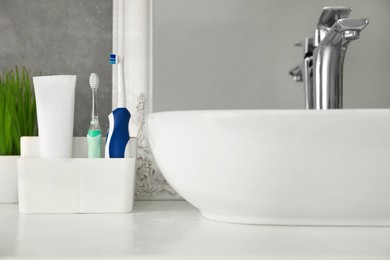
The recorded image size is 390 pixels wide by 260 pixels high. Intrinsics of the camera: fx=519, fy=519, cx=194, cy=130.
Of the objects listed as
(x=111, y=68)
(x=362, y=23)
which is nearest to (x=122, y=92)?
(x=111, y=68)

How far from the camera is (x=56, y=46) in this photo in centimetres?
112

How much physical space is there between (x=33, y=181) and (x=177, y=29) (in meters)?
0.43

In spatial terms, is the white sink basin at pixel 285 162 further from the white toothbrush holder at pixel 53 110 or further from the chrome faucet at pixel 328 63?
the chrome faucet at pixel 328 63

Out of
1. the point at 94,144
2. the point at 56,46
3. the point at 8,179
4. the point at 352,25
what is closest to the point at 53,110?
the point at 94,144

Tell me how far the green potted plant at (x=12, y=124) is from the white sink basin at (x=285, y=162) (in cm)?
35

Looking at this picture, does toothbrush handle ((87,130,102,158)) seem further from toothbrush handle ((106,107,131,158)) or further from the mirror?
the mirror

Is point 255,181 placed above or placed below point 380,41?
below

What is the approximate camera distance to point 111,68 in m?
1.12

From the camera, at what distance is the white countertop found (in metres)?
0.58

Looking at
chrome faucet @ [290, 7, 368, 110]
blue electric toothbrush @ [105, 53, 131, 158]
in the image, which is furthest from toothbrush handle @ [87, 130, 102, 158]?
chrome faucet @ [290, 7, 368, 110]

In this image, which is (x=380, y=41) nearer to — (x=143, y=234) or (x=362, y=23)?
(x=362, y=23)

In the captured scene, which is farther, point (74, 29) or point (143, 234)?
point (74, 29)

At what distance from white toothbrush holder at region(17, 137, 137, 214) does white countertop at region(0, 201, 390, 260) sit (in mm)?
25

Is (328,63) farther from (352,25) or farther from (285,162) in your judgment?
(285,162)
